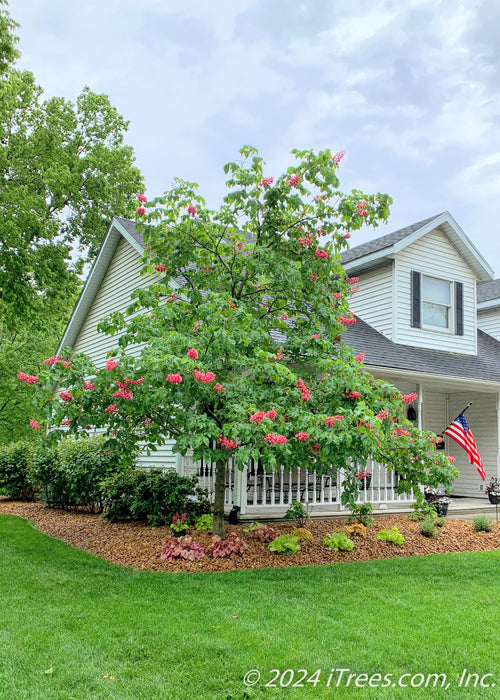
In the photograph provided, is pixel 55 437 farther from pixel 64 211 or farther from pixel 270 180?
pixel 64 211

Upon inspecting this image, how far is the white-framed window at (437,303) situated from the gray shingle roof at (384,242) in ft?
3.62

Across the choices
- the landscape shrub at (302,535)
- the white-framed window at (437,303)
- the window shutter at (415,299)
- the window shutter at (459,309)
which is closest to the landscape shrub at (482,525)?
the landscape shrub at (302,535)

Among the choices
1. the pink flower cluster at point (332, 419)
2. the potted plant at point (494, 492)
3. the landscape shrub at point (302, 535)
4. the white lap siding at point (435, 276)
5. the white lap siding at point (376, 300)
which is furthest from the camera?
the white lap siding at point (376, 300)

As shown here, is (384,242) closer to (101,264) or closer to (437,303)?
(437,303)

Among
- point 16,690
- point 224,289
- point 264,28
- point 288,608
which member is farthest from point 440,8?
point 16,690

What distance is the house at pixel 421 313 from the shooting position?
12.1 m

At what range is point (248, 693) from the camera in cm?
317

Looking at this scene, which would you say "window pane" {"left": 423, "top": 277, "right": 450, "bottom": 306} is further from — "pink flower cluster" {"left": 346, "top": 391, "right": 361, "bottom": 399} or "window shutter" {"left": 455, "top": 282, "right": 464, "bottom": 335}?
"pink flower cluster" {"left": 346, "top": 391, "right": 361, "bottom": 399}

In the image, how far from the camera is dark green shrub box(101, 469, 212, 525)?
8719 mm

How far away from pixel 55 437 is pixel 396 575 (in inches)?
159

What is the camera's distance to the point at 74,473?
1031cm

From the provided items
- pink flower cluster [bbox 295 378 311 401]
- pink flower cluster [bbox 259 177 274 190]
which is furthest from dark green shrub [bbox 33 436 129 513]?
pink flower cluster [bbox 259 177 274 190]

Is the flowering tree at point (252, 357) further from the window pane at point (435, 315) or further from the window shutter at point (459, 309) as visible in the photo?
the window shutter at point (459, 309)

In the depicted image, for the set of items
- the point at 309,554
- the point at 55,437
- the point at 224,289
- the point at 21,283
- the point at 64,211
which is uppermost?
the point at 64,211
